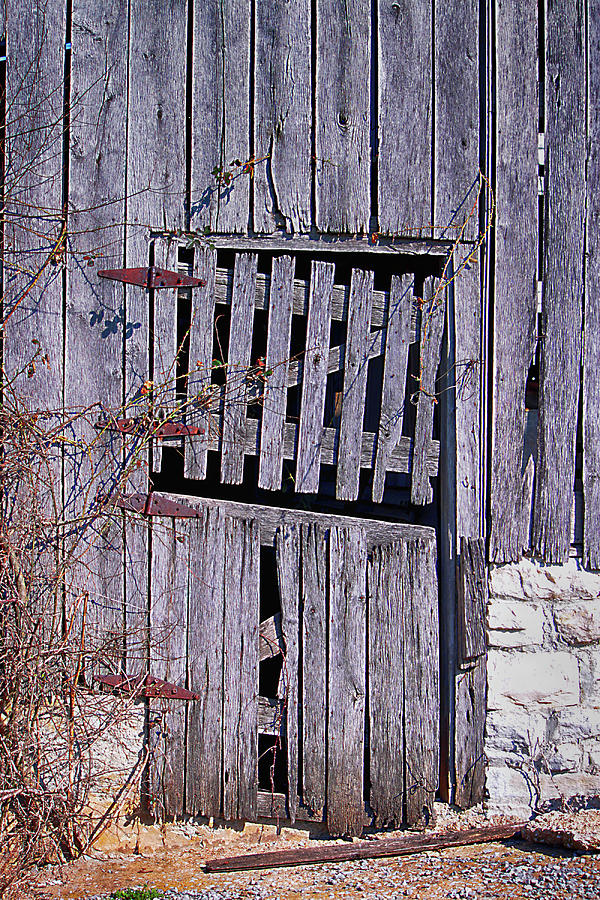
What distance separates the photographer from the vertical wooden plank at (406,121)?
12.8ft

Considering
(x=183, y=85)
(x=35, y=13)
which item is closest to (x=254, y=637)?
(x=183, y=85)

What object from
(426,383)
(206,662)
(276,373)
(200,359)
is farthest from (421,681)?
(200,359)

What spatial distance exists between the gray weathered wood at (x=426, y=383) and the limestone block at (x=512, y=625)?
0.66 metres

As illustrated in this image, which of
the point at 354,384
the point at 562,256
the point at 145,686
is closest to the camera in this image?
the point at 145,686

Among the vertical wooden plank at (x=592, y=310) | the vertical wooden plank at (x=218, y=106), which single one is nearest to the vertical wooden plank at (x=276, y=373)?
the vertical wooden plank at (x=218, y=106)

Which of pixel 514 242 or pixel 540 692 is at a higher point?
pixel 514 242

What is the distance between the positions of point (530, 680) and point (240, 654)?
1.48 meters

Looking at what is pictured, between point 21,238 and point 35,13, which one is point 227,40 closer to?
point 35,13

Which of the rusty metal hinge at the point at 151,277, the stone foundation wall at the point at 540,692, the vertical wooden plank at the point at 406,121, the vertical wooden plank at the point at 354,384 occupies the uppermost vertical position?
the vertical wooden plank at the point at 406,121

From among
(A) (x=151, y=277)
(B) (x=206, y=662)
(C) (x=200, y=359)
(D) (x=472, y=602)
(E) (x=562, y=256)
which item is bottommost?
(B) (x=206, y=662)

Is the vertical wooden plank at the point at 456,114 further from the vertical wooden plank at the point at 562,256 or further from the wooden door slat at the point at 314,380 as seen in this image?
the wooden door slat at the point at 314,380

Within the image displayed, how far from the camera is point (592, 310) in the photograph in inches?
157

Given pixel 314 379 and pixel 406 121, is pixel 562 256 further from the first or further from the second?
pixel 314 379

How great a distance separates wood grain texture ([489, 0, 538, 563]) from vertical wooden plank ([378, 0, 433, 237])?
380 mm
